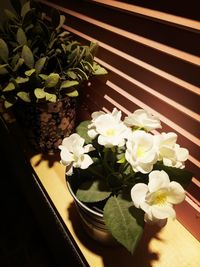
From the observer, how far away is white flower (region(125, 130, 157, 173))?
0.70 metres

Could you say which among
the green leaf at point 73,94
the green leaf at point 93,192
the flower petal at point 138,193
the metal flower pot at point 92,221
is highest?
the flower petal at point 138,193

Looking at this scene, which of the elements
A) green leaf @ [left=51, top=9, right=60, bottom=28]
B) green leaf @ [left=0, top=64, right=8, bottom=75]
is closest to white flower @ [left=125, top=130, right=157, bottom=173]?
green leaf @ [left=0, top=64, right=8, bottom=75]

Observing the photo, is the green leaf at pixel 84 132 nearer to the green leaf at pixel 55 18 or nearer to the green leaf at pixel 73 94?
the green leaf at pixel 73 94

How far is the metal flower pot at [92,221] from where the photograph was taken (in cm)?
80

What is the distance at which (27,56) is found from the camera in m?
1.04

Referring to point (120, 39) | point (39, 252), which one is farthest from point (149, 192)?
point (39, 252)

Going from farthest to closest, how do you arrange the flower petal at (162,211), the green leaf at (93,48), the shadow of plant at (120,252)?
the green leaf at (93,48) < the shadow of plant at (120,252) < the flower petal at (162,211)

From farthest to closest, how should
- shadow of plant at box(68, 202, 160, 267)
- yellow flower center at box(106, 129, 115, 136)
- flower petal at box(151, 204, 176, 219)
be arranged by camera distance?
shadow of plant at box(68, 202, 160, 267) → yellow flower center at box(106, 129, 115, 136) → flower petal at box(151, 204, 176, 219)

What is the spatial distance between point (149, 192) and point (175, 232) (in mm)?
415

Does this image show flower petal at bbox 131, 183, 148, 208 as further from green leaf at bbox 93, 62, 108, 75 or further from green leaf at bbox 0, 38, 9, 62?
green leaf at bbox 0, 38, 9, 62

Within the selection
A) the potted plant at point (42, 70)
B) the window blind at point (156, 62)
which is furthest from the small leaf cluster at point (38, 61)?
the window blind at point (156, 62)

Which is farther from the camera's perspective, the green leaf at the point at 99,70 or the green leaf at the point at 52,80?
the green leaf at the point at 99,70

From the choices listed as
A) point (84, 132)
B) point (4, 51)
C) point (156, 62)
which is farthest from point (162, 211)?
point (4, 51)

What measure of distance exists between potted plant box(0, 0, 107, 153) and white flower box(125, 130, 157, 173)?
442mm
